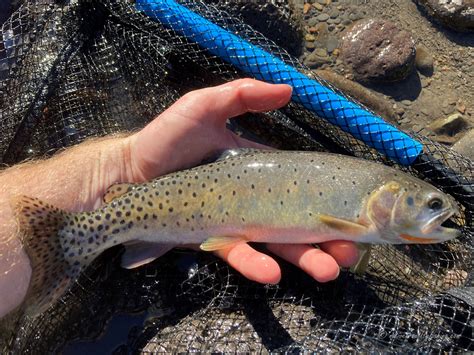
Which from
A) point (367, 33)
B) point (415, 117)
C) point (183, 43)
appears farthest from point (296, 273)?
point (367, 33)

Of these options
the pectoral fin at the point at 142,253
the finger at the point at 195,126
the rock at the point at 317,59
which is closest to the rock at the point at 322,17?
the rock at the point at 317,59

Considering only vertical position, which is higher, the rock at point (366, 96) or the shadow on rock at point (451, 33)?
the shadow on rock at point (451, 33)

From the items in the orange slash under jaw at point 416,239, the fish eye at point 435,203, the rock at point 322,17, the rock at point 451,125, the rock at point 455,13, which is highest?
the rock at point 455,13

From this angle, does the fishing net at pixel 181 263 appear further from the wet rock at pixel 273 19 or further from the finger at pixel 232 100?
the wet rock at pixel 273 19

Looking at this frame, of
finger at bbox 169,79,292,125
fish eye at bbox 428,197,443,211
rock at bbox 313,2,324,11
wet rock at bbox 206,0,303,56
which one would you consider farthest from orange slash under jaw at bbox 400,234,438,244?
rock at bbox 313,2,324,11

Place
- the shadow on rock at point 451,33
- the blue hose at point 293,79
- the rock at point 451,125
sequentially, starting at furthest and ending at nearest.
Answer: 1. the shadow on rock at point 451,33
2. the rock at point 451,125
3. the blue hose at point 293,79

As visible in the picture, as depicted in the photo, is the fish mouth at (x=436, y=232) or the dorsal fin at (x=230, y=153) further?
the dorsal fin at (x=230, y=153)

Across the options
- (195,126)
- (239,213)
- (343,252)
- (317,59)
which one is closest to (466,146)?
(317,59)

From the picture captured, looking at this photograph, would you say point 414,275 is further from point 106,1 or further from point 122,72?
point 106,1
